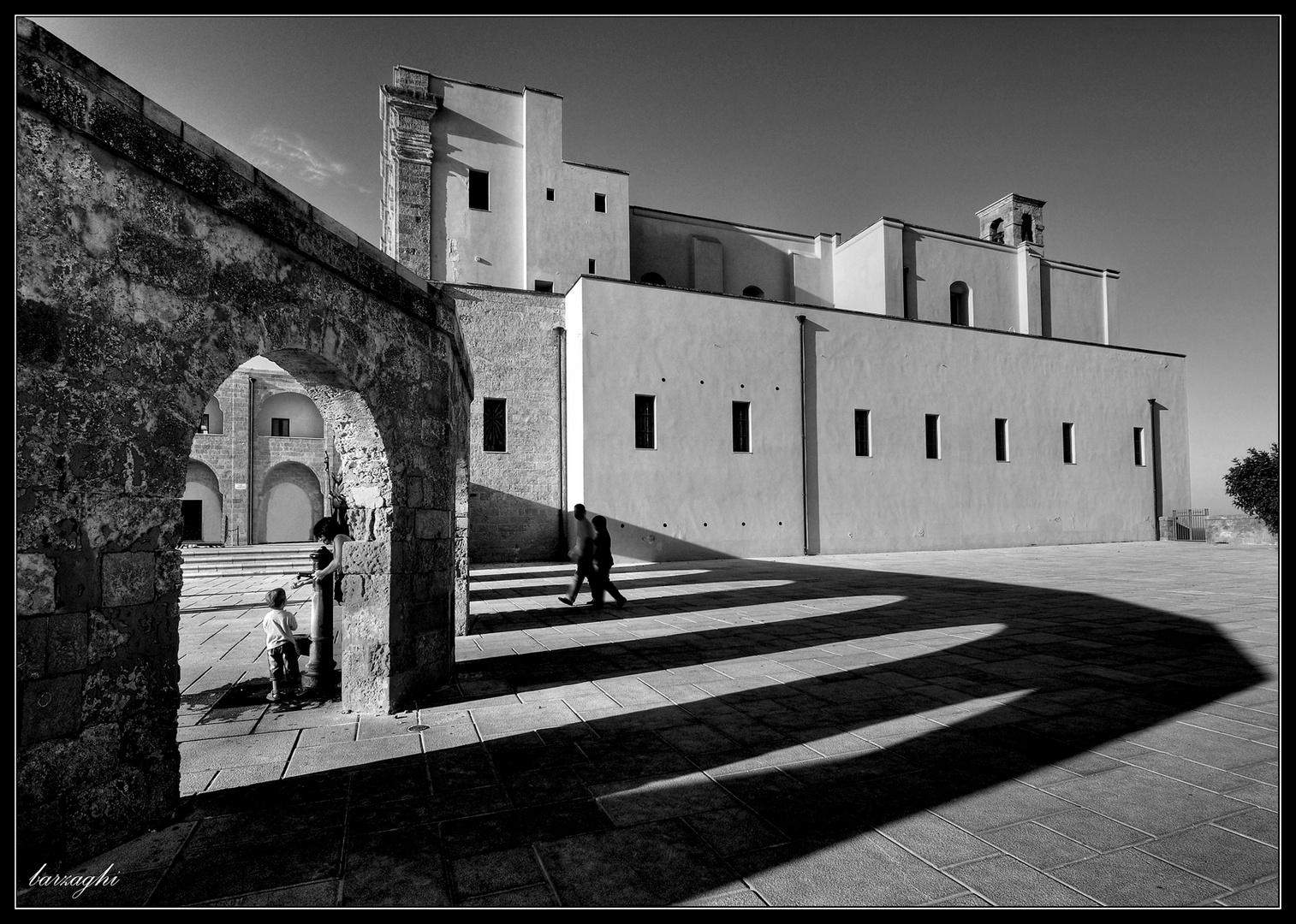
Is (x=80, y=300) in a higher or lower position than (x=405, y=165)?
lower

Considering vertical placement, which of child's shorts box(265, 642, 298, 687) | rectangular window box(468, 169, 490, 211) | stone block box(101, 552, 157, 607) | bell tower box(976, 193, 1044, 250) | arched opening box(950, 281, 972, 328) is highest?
bell tower box(976, 193, 1044, 250)

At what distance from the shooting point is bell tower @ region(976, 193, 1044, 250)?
30812 mm

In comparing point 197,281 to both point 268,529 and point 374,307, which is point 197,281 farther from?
point 268,529

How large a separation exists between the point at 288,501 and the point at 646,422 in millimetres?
17000

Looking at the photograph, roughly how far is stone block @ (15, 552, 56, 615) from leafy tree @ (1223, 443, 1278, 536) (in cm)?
3016

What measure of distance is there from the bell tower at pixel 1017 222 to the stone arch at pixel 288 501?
1171 inches

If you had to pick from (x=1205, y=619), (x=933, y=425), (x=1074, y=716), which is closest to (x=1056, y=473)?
(x=933, y=425)

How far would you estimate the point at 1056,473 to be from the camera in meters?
24.7

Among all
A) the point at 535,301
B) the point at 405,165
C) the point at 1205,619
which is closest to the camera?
the point at 1205,619

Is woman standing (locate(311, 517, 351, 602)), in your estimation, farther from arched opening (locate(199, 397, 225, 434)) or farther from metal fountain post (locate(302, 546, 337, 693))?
arched opening (locate(199, 397, 225, 434))

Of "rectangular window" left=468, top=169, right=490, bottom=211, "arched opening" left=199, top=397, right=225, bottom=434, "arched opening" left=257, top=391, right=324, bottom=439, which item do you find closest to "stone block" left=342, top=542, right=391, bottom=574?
"rectangular window" left=468, top=169, right=490, bottom=211

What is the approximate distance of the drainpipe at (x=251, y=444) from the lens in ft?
87.4

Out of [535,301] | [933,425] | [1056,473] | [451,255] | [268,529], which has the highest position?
[451,255]
